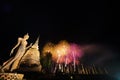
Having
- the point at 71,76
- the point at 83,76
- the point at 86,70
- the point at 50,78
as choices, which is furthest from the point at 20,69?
the point at 86,70

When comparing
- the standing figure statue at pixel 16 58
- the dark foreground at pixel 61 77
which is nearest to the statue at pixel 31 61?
the standing figure statue at pixel 16 58

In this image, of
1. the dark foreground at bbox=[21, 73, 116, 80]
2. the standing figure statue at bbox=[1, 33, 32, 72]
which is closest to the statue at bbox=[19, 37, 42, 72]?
the standing figure statue at bbox=[1, 33, 32, 72]

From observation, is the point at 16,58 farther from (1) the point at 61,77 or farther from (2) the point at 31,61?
(1) the point at 61,77

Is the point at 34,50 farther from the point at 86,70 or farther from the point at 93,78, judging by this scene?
the point at 93,78

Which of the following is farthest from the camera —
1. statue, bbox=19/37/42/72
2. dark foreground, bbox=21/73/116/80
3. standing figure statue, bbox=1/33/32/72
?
statue, bbox=19/37/42/72

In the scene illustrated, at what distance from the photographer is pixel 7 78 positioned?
45.8 feet

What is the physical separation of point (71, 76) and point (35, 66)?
5.57 metres

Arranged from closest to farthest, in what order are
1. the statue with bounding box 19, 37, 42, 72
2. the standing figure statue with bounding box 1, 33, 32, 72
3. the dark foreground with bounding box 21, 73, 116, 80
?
the dark foreground with bounding box 21, 73, 116, 80, the standing figure statue with bounding box 1, 33, 32, 72, the statue with bounding box 19, 37, 42, 72

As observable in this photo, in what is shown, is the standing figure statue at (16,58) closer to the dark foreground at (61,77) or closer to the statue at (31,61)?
the statue at (31,61)

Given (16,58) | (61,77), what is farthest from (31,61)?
(61,77)

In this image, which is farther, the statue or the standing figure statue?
the statue

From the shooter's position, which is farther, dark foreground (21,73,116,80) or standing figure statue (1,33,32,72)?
standing figure statue (1,33,32,72)

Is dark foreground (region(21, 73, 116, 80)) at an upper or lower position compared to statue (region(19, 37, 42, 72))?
lower

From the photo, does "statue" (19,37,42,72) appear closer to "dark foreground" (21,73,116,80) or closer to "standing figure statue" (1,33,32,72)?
"standing figure statue" (1,33,32,72)
